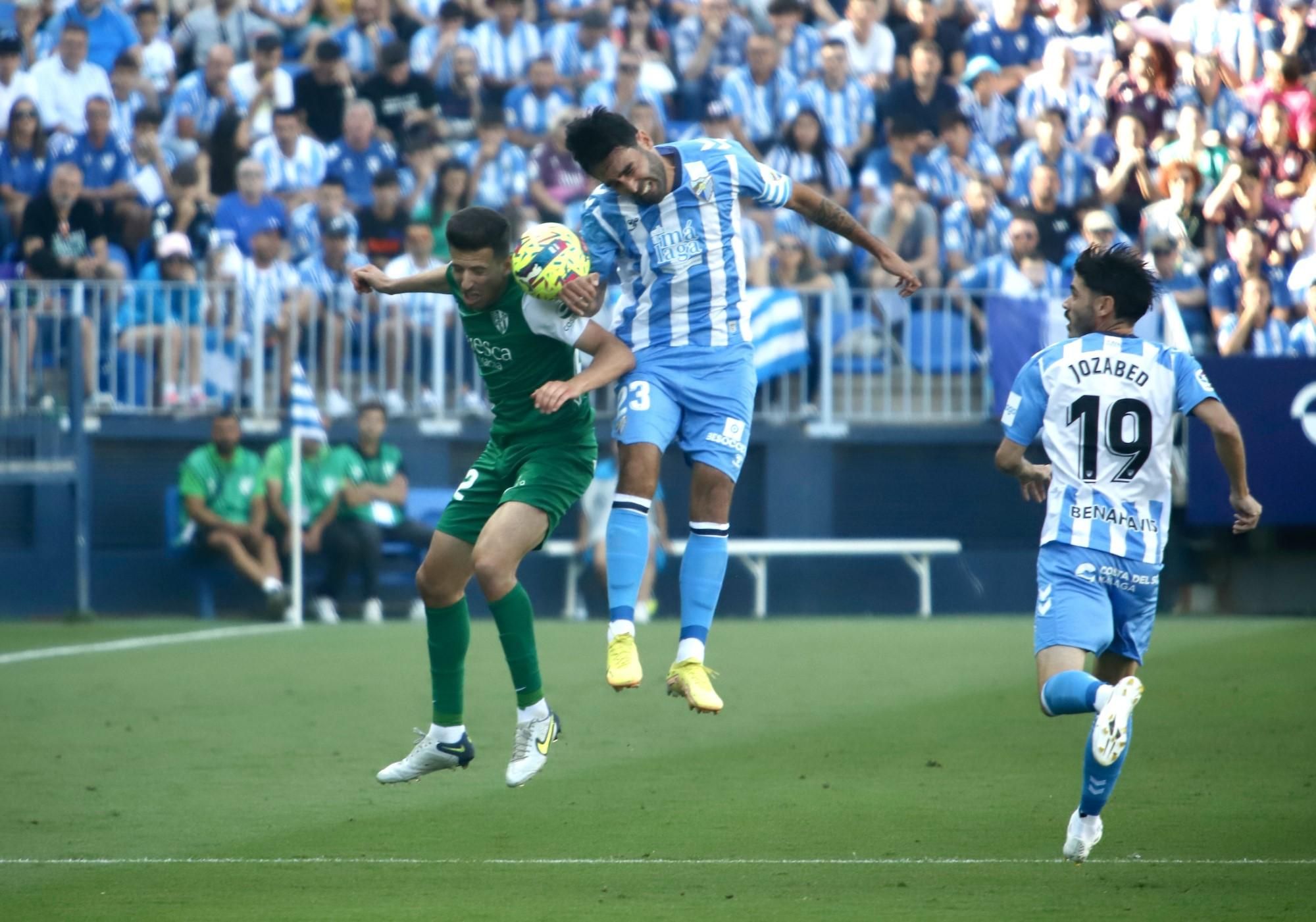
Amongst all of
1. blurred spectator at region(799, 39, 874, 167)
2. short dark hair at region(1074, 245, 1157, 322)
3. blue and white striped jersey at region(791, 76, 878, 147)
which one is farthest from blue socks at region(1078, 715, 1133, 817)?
blue and white striped jersey at region(791, 76, 878, 147)

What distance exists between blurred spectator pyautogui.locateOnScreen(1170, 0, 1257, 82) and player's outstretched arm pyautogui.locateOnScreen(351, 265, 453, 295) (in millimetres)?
12408

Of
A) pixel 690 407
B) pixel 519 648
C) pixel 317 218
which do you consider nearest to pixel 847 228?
pixel 690 407

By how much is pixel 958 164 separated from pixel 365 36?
6.14 metres

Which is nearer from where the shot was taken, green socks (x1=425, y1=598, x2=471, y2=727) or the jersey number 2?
the jersey number 2

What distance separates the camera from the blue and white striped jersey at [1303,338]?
16.1 meters

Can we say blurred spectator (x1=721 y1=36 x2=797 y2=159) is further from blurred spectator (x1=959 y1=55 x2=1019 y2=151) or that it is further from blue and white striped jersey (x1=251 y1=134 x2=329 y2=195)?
blue and white striped jersey (x1=251 y1=134 x2=329 y2=195)

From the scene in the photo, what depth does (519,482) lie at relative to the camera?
24.3ft

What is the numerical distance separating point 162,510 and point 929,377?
22.9 feet

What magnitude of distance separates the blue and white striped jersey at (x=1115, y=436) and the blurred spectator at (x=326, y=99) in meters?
12.8

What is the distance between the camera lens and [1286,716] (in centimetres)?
981

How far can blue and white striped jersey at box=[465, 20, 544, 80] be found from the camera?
61.2 feet

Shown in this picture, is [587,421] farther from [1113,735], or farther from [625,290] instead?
[1113,735]

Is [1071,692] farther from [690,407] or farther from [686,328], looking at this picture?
[686,328]

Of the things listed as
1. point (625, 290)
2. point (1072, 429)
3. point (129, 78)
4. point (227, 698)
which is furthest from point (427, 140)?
point (1072, 429)
